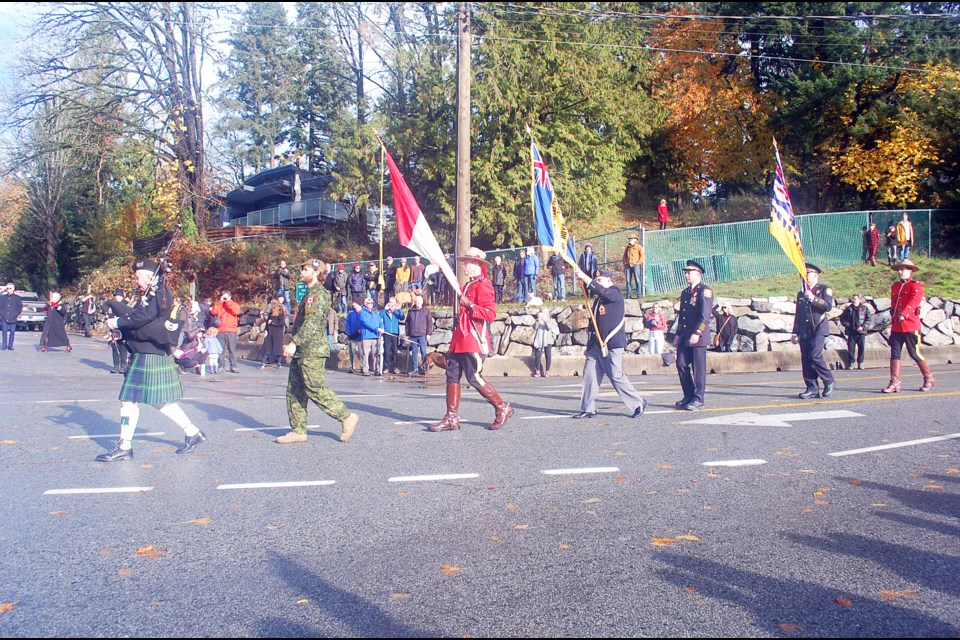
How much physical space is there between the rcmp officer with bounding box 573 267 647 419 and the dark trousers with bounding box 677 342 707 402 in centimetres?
106

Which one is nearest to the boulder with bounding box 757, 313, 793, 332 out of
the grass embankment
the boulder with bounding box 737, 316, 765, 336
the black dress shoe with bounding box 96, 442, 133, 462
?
the boulder with bounding box 737, 316, 765, 336

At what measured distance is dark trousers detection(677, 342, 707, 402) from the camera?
1025 centimetres

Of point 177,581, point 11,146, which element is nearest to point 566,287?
point 177,581

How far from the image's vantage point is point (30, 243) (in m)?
52.4

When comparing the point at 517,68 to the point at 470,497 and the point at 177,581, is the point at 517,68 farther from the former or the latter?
the point at 177,581

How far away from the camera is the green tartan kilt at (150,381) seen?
7.24 meters

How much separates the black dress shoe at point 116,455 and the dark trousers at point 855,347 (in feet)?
52.1

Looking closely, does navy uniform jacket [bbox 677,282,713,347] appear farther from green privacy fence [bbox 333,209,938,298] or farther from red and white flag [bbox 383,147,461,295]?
green privacy fence [bbox 333,209,938,298]

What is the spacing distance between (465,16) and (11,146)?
2619cm

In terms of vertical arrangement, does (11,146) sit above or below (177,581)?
above

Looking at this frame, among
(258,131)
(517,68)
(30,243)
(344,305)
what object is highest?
(258,131)

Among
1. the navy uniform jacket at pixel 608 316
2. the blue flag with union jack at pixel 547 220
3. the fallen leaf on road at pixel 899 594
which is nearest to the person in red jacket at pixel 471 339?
the navy uniform jacket at pixel 608 316

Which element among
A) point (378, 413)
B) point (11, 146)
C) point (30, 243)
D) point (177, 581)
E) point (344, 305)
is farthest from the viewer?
point (30, 243)

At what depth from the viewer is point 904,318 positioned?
38.8ft
